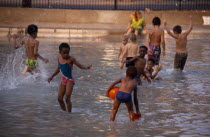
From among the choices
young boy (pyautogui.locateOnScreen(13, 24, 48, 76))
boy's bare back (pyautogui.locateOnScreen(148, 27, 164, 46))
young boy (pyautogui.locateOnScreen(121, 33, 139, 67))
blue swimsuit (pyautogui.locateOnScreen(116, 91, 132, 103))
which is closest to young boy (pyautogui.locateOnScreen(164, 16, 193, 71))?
boy's bare back (pyautogui.locateOnScreen(148, 27, 164, 46))

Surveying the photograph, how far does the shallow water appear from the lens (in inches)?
291

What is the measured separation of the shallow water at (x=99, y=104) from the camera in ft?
24.3

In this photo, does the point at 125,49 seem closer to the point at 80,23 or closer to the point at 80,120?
the point at 80,120

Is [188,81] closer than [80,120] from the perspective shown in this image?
No

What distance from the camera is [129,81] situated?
768cm

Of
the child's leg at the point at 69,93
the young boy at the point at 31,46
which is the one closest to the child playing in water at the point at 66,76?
the child's leg at the point at 69,93

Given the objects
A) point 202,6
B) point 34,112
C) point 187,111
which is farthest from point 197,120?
point 202,6

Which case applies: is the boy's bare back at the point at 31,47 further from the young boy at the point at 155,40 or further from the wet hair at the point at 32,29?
the young boy at the point at 155,40

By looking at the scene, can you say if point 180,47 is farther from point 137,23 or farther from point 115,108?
point 137,23

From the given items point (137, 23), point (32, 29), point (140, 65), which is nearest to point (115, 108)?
point (140, 65)

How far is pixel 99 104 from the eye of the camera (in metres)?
9.19

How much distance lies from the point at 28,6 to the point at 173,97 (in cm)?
1710

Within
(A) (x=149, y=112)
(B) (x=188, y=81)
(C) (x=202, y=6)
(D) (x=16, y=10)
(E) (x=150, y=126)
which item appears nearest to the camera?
(E) (x=150, y=126)

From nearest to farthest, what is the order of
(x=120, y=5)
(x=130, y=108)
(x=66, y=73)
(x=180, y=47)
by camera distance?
(x=130, y=108)
(x=66, y=73)
(x=180, y=47)
(x=120, y=5)
